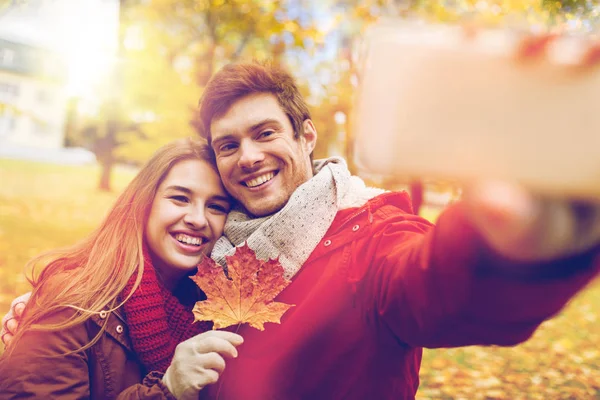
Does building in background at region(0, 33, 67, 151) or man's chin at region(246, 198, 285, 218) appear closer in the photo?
man's chin at region(246, 198, 285, 218)

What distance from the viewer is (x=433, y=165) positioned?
717 millimetres

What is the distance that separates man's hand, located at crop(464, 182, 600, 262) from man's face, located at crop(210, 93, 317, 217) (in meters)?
1.20

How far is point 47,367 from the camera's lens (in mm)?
1557

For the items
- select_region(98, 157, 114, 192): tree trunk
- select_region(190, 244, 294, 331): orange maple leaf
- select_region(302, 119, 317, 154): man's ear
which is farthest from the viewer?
select_region(98, 157, 114, 192): tree trunk

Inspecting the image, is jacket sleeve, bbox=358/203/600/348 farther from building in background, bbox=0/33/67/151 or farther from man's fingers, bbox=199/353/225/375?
building in background, bbox=0/33/67/151

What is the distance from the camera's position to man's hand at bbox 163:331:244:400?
1.37 meters

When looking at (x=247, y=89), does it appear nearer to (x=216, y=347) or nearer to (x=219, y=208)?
(x=219, y=208)

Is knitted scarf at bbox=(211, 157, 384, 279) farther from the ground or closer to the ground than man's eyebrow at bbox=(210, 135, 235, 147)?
closer to the ground

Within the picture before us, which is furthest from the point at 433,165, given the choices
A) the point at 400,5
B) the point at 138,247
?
the point at 400,5

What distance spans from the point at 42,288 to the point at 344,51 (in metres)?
5.57

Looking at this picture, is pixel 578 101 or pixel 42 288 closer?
pixel 578 101

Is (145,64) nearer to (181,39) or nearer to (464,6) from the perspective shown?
(181,39)

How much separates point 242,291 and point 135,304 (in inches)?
18.8

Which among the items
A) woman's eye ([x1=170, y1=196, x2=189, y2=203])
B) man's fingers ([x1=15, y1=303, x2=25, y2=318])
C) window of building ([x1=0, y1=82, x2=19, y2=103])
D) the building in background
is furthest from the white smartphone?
window of building ([x1=0, y1=82, x2=19, y2=103])
